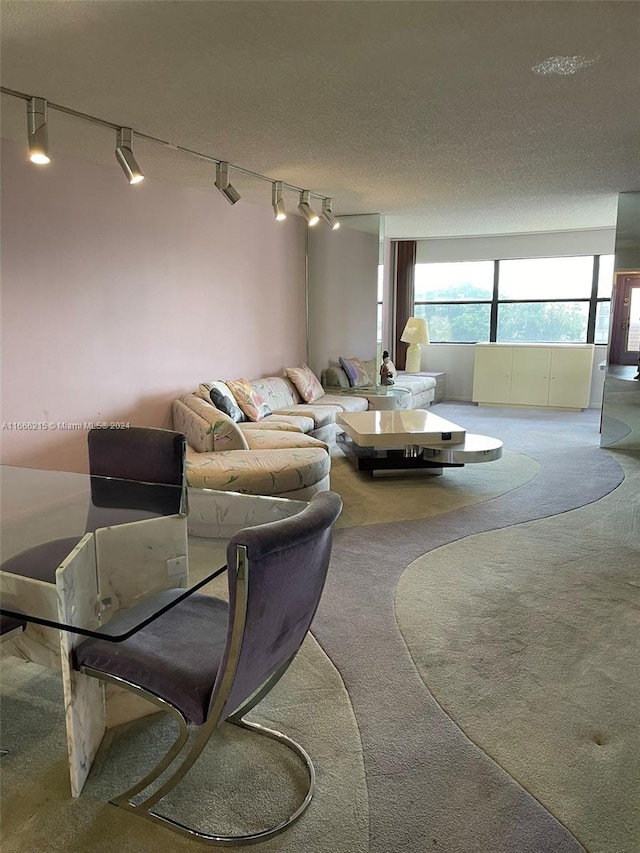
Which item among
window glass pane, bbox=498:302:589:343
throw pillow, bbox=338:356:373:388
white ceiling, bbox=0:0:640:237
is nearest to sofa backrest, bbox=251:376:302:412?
throw pillow, bbox=338:356:373:388

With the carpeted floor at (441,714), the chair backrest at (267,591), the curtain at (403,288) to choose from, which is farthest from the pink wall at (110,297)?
the curtain at (403,288)

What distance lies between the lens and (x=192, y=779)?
178cm

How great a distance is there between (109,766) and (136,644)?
0.44 meters

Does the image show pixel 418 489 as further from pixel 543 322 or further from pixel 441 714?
pixel 543 322

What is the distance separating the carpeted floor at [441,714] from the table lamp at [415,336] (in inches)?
208

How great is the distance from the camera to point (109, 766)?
1.82 m

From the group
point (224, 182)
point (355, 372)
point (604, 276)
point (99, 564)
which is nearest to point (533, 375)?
point (604, 276)

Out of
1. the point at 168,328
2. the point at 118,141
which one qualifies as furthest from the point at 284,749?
the point at 168,328

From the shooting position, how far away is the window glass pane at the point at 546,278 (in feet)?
27.1

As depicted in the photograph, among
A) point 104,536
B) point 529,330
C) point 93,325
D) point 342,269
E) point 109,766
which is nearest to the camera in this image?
point 109,766

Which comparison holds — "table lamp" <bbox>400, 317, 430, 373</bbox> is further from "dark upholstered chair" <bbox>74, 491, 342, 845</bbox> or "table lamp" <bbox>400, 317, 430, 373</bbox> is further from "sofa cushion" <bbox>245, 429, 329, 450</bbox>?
"dark upholstered chair" <bbox>74, 491, 342, 845</bbox>

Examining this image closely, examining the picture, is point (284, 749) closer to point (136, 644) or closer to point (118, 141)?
point (136, 644)

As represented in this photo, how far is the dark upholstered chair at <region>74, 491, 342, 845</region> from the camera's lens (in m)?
1.41

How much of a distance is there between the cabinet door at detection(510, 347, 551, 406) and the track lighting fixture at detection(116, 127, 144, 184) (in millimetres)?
6306
